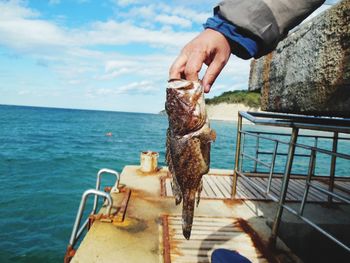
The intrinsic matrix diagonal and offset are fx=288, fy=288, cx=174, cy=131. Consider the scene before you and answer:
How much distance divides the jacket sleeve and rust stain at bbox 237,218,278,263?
128 inches

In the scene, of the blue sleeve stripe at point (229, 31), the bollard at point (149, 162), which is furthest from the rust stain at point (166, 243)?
the bollard at point (149, 162)

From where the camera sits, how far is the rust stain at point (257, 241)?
3.94 metres

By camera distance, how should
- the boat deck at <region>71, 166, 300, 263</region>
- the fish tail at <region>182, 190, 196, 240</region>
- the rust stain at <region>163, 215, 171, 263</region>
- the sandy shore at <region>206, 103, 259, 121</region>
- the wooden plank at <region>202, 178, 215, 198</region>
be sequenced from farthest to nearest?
the sandy shore at <region>206, 103, 259, 121</region>
the wooden plank at <region>202, 178, 215, 198</region>
the boat deck at <region>71, 166, 300, 263</region>
the rust stain at <region>163, 215, 171, 263</region>
the fish tail at <region>182, 190, 196, 240</region>

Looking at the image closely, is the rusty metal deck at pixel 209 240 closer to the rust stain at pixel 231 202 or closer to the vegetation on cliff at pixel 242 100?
the rust stain at pixel 231 202

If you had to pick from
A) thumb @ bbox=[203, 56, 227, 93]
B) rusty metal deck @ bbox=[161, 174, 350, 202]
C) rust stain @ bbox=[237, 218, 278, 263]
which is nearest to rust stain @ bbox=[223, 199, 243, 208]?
rusty metal deck @ bbox=[161, 174, 350, 202]

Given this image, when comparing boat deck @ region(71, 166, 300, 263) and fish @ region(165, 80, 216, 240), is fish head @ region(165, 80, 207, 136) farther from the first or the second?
boat deck @ region(71, 166, 300, 263)

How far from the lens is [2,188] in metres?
13.0

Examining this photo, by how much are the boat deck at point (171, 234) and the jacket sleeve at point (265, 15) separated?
3015 mm

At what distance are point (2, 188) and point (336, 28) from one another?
47.3 ft

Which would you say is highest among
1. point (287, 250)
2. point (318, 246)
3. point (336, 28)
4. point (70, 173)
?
point (336, 28)

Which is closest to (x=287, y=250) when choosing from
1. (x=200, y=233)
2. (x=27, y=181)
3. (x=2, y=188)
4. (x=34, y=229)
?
(x=200, y=233)

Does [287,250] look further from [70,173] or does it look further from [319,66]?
[70,173]

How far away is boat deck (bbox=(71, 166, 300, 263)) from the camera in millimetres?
3846

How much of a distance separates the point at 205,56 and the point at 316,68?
152 centimetres
